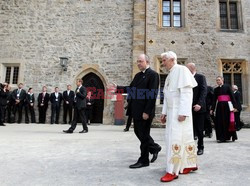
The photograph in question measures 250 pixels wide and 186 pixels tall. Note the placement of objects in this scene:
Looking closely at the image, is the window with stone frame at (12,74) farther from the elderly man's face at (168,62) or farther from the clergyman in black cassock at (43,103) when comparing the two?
the elderly man's face at (168,62)

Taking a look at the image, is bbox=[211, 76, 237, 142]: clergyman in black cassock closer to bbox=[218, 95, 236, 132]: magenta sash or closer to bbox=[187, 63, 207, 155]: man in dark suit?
bbox=[218, 95, 236, 132]: magenta sash

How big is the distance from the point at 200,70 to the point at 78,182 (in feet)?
32.1

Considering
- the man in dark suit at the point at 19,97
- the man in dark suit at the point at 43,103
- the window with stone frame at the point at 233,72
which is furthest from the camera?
the window with stone frame at the point at 233,72

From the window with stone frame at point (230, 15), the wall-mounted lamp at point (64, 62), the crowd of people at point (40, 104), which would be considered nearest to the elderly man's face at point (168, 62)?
the crowd of people at point (40, 104)

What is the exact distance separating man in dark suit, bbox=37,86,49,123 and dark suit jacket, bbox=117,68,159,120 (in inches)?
333

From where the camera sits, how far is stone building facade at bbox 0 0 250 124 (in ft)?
37.2

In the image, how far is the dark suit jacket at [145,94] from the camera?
348 centimetres

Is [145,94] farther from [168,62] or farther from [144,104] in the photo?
[168,62]

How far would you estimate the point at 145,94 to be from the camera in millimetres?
3541

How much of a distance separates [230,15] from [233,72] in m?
3.26

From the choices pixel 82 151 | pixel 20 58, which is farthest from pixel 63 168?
pixel 20 58

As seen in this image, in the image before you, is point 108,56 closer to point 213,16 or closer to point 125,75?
point 125,75

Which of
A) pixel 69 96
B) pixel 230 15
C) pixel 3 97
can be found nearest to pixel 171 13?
pixel 230 15

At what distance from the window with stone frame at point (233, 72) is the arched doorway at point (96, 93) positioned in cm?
648
